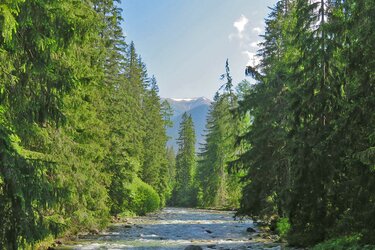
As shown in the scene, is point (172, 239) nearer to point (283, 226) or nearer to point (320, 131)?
point (283, 226)

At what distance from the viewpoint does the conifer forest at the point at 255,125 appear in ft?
28.4

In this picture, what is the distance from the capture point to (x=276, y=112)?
2325 centimetres

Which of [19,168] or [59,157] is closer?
[19,168]

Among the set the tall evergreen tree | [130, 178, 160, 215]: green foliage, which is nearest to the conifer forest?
[130, 178, 160, 215]: green foliage

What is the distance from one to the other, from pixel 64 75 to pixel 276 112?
1559cm

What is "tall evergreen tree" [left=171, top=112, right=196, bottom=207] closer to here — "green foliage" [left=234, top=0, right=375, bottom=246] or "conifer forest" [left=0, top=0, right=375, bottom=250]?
"conifer forest" [left=0, top=0, right=375, bottom=250]

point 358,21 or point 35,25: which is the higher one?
point 358,21

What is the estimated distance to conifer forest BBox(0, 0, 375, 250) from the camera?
865cm

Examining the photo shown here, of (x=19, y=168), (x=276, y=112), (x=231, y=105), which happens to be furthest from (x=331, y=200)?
(x=231, y=105)

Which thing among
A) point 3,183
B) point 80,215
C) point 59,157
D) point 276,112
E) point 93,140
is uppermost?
point 276,112

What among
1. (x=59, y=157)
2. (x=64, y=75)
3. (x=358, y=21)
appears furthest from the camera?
(x=59, y=157)

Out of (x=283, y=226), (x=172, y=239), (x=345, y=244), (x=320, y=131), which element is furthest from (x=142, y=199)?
(x=345, y=244)

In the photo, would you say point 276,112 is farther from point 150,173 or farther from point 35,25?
point 150,173

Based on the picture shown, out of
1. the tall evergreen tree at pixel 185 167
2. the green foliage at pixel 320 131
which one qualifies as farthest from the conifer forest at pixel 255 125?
the tall evergreen tree at pixel 185 167
